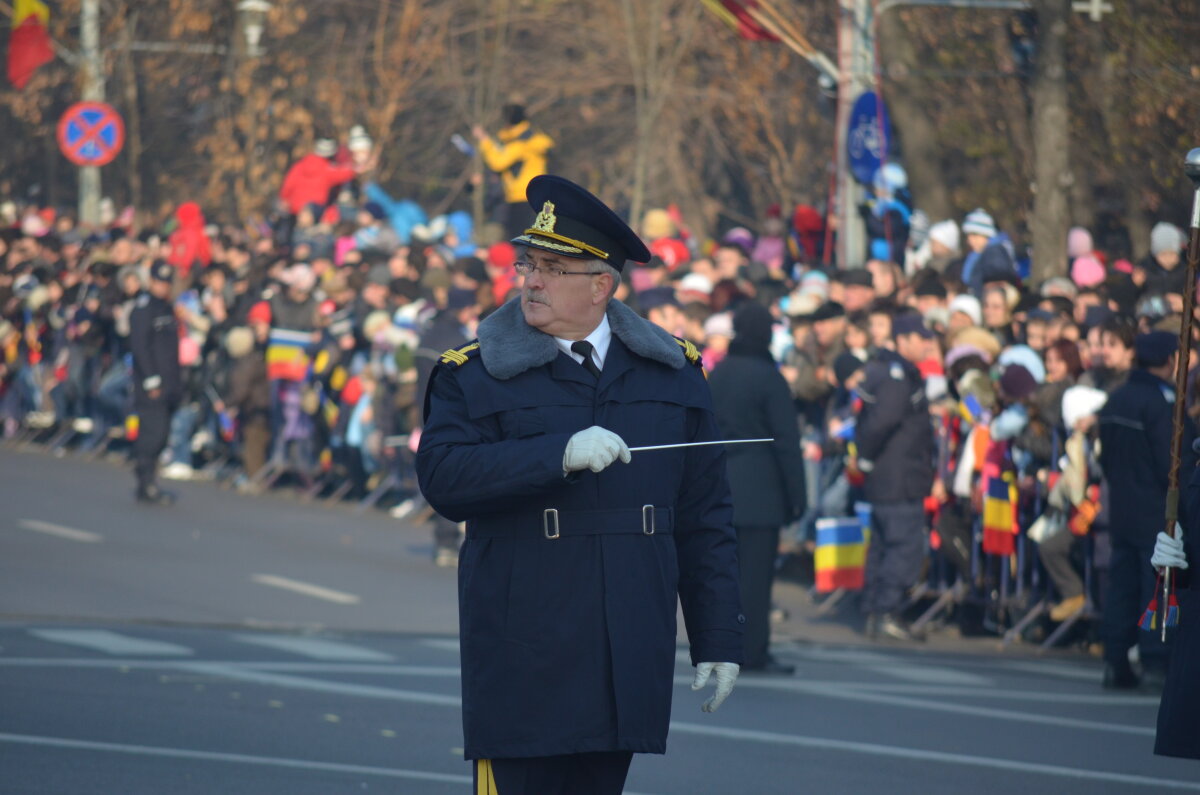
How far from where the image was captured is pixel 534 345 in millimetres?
5766

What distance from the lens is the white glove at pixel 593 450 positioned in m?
5.45

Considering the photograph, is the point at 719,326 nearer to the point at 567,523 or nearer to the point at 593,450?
the point at 567,523

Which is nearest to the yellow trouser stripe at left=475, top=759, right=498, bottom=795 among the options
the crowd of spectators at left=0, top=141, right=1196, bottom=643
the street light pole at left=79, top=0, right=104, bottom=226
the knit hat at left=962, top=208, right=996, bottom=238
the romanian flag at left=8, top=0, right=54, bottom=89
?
the crowd of spectators at left=0, top=141, right=1196, bottom=643

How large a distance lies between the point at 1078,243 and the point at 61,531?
9254mm

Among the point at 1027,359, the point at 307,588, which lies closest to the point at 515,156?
the point at 307,588

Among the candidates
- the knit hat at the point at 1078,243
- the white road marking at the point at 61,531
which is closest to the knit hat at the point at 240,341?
the white road marking at the point at 61,531

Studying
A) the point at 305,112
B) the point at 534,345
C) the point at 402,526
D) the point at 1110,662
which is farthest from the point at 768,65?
the point at 534,345

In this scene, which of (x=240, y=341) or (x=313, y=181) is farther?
(x=313, y=181)

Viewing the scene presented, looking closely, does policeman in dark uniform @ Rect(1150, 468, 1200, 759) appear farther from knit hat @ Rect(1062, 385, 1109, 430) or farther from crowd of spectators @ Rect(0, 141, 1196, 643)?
knit hat @ Rect(1062, 385, 1109, 430)

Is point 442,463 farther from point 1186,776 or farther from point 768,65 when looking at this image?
point 768,65

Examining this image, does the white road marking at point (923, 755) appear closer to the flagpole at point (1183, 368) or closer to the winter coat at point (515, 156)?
the flagpole at point (1183, 368)

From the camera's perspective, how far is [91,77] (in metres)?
32.9

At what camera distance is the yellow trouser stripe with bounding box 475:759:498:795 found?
565cm

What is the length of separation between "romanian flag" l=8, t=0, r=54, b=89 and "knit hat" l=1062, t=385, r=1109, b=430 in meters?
22.9
